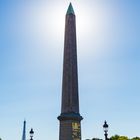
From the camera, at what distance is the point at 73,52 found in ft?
147

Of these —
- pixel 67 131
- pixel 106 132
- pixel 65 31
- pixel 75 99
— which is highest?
pixel 65 31

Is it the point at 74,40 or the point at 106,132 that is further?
the point at 74,40

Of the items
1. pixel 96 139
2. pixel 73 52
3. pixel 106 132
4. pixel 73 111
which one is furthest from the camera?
pixel 96 139

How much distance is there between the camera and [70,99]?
4184 cm

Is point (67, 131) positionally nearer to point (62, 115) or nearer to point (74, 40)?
point (62, 115)

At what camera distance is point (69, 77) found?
43.1 m

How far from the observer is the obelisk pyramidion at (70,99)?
135 feet

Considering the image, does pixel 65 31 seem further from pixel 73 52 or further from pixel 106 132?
pixel 106 132

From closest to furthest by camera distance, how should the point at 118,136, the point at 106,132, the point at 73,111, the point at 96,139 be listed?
1. the point at 106,132
2. the point at 73,111
3. the point at 118,136
4. the point at 96,139

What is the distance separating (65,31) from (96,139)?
5201 cm

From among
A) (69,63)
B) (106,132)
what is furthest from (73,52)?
(106,132)

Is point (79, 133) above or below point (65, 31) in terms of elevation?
below

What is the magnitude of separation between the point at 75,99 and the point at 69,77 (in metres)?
3.11

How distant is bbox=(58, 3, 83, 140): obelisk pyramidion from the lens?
41.2 m
